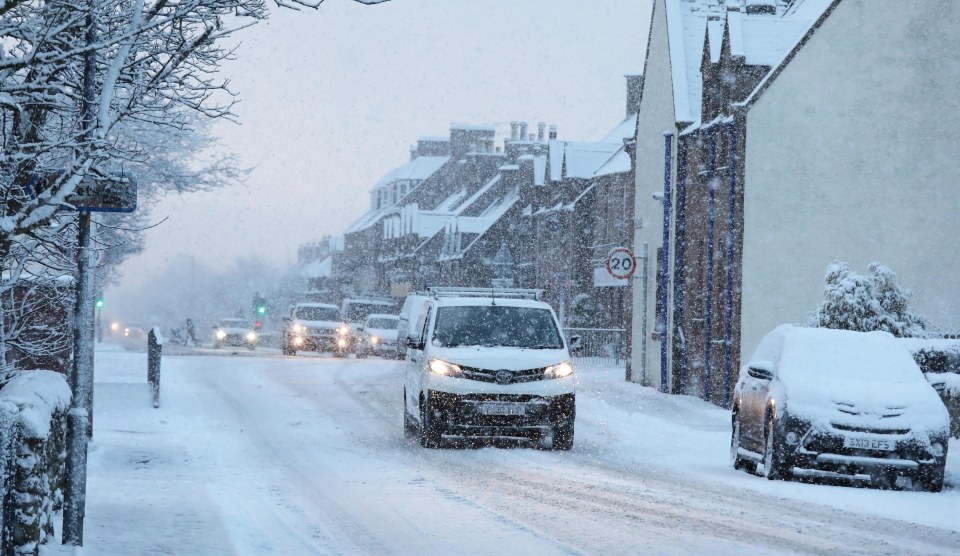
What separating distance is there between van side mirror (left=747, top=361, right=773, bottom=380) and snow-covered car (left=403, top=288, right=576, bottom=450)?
8.11 ft

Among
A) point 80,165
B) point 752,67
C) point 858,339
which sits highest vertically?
point 752,67

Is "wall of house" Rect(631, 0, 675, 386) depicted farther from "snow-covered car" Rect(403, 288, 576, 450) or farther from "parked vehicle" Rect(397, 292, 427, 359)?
"snow-covered car" Rect(403, 288, 576, 450)

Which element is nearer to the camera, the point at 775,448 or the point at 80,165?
the point at 80,165

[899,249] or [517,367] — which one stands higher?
[899,249]

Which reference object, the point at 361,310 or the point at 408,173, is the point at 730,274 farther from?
the point at 408,173

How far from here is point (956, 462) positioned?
1630 cm

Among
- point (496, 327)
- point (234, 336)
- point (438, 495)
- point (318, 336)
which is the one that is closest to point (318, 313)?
point (318, 336)

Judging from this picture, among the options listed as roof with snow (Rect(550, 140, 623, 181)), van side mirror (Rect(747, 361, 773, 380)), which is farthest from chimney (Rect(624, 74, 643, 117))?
van side mirror (Rect(747, 361, 773, 380))

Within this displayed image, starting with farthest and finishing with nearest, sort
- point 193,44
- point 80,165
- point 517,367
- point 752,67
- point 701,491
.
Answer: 1. point 752,67
2. point 517,367
3. point 701,491
4. point 193,44
5. point 80,165

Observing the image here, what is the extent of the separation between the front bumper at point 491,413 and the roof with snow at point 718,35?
13680mm

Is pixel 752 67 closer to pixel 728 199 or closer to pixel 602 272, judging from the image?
pixel 728 199

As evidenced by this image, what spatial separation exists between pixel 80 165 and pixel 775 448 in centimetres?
891

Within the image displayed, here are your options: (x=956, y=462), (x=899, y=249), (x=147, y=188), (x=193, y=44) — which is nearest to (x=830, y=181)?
(x=899, y=249)

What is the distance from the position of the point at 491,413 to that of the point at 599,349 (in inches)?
1135
